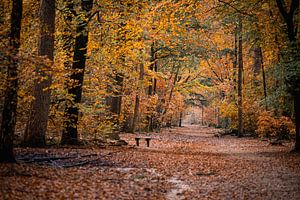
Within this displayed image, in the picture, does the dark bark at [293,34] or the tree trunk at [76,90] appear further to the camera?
the dark bark at [293,34]

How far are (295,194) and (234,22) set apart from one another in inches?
502

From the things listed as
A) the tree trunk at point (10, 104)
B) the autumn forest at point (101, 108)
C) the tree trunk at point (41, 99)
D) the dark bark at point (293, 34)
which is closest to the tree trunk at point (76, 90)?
the autumn forest at point (101, 108)

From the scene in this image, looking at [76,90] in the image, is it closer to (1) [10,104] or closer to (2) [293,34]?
(1) [10,104]

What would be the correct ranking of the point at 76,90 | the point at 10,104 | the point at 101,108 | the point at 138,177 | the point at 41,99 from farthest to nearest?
1. the point at 101,108
2. the point at 76,90
3. the point at 41,99
4. the point at 138,177
5. the point at 10,104

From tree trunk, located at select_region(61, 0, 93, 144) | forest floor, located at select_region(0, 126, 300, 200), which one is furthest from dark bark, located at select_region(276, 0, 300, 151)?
tree trunk, located at select_region(61, 0, 93, 144)

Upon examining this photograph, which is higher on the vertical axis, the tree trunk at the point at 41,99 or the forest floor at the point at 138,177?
the tree trunk at the point at 41,99

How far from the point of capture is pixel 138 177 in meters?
8.88

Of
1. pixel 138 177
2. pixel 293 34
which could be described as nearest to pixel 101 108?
pixel 138 177

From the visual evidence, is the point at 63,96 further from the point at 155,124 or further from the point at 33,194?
the point at 155,124

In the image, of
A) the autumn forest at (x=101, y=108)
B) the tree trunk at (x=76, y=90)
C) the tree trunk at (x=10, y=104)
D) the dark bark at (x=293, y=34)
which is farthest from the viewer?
the dark bark at (x=293, y=34)

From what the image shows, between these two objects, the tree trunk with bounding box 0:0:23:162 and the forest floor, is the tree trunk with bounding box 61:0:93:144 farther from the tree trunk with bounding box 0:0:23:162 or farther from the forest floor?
the tree trunk with bounding box 0:0:23:162

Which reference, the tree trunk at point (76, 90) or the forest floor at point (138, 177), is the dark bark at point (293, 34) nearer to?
the forest floor at point (138, 177)

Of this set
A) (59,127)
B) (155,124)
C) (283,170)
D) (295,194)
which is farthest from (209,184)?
(155,124)

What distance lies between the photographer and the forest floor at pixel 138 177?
23.2 ft
